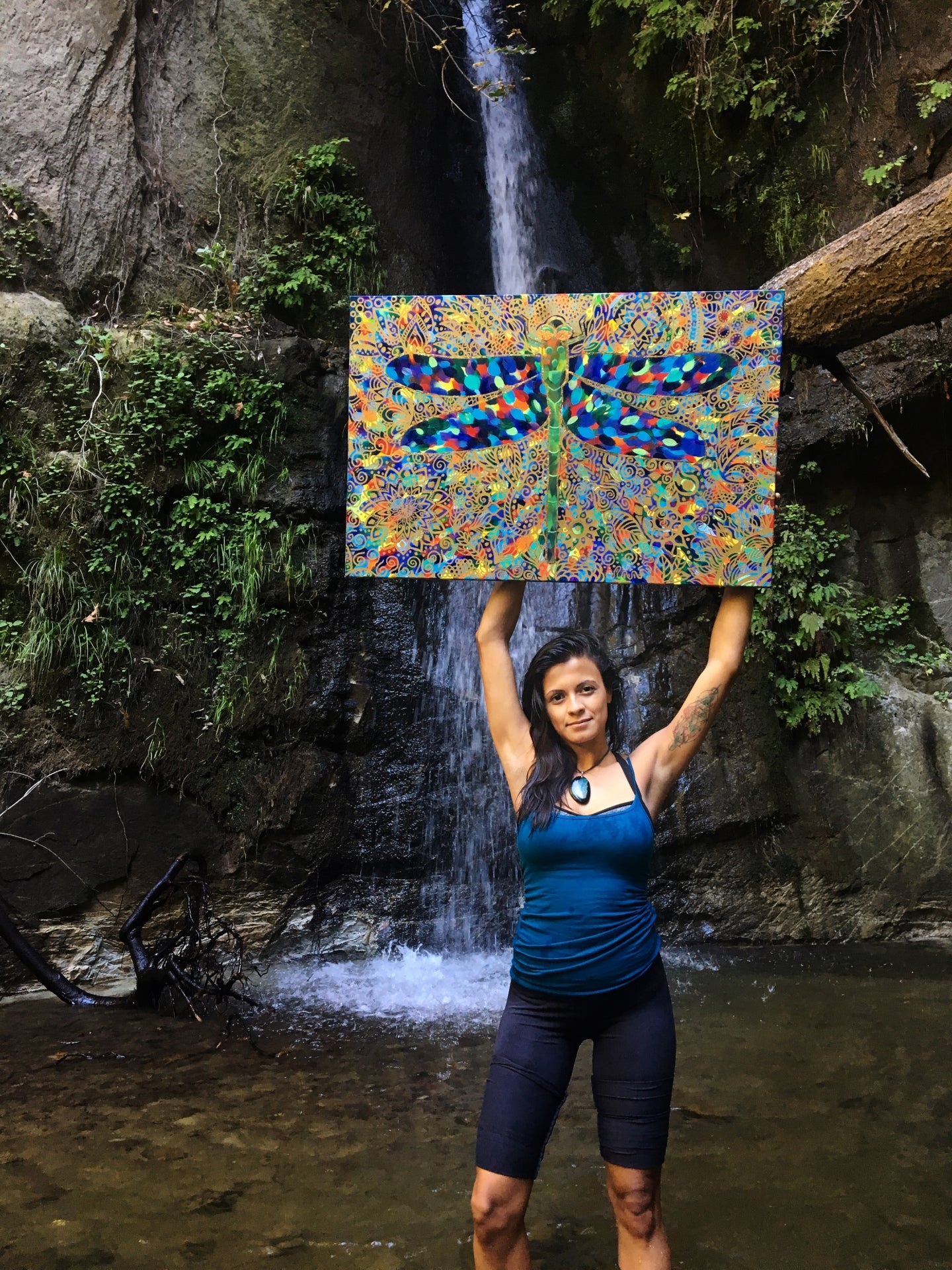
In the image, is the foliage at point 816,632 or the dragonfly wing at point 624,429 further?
the foliage at point 816,632

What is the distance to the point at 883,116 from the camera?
293 inches

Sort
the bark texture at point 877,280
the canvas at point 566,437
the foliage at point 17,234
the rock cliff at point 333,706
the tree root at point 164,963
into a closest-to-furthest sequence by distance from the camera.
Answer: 1. the canvas at point 566,437
2. the bark texture at point 877,280
3. the tree root at point 164,963
4. the rock cliff at point 333,706
5. the foliage at point 17,234

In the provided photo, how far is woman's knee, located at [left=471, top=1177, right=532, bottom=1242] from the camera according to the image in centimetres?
210

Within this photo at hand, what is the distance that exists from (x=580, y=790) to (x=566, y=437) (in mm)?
933

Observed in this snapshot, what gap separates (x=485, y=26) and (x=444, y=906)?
27.1ft

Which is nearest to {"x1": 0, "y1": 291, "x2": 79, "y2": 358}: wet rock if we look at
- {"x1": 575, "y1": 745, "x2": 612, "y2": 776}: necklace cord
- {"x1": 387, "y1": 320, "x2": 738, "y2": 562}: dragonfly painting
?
{"x1": 387, "y1": 320, "x2": 738, "y2": 562}: dragonfly painting

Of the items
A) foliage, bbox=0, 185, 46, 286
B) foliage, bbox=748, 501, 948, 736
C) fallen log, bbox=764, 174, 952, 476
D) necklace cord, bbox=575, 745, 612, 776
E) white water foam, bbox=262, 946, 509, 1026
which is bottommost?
white water foam, bbox=262, 946, 509, 1026

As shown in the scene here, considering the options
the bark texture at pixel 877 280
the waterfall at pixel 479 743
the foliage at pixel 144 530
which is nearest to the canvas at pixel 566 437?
the bark texture at pixel 877 280

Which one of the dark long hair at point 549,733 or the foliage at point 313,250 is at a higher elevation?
the foliage at point 313,250

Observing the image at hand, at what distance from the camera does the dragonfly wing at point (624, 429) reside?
2.59 meters

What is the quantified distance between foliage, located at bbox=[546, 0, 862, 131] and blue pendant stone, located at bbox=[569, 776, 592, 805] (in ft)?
23.6

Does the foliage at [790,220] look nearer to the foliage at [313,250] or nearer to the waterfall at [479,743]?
the waterfall at [479,743]

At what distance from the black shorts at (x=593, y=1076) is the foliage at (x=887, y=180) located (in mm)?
6965

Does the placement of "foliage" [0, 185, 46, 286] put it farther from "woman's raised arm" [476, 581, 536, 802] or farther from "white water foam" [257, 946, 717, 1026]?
"woman's raised arm" [476, 581, 536, 802]
